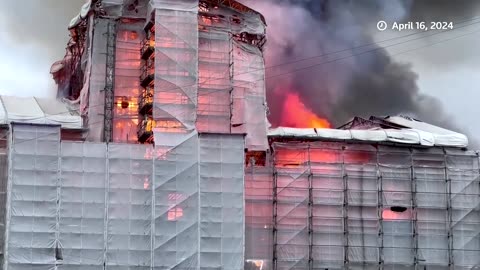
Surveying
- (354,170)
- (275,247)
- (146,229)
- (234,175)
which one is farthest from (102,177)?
(354,170)

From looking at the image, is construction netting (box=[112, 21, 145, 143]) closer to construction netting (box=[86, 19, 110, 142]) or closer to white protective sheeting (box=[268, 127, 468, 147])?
construction netting (box=[86, 19, 110, 142])

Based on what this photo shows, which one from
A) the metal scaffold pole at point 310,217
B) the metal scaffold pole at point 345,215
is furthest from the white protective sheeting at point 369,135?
the metal scaffold pole at point 310,217

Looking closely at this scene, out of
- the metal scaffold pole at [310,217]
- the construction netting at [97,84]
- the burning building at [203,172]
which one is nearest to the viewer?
the burning building at [203,172]

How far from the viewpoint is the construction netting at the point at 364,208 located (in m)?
49.6

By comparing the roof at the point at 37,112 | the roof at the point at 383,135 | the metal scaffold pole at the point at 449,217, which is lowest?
the metal scaffold pole at the point at 449,217

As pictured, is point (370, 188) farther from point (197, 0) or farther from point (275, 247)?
point (197, 0)

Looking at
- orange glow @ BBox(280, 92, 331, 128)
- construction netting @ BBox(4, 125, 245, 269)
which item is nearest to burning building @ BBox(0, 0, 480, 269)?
construction netting @ BBox(4, 125, 245, 269)

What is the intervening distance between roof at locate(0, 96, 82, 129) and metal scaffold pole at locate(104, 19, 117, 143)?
1.59 meters

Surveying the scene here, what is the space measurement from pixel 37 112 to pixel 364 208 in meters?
19.0

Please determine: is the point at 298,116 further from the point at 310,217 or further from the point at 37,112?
the point at 37,112

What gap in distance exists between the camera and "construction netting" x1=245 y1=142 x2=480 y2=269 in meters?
49.6

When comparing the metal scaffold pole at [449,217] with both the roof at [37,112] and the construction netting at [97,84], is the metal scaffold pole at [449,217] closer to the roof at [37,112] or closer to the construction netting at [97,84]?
the construction netting at [97,84]

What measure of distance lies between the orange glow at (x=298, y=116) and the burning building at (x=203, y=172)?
11.6 meters

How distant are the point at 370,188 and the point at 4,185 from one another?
2022cm
